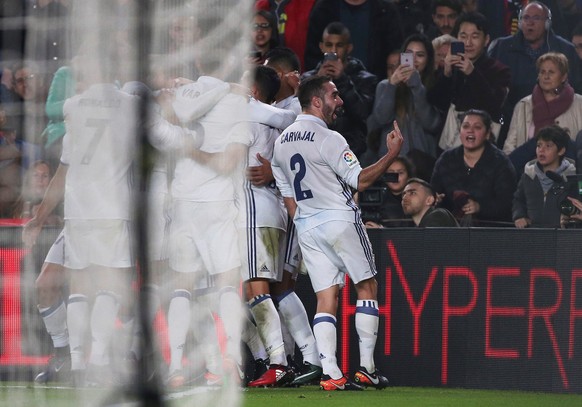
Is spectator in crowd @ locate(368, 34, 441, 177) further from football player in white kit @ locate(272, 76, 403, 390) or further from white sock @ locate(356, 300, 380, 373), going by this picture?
white sock @ locate(356, 300, 380, 373)

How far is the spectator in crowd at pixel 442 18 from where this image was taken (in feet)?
30.0

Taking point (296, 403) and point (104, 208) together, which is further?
point (296, 403)

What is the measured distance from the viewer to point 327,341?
23.3 feet

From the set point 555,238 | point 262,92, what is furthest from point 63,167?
point 555,238

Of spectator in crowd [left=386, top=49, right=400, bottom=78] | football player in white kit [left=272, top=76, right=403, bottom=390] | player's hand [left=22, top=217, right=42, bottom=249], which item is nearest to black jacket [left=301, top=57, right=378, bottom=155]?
spectator in crowd [left=386, top=49, right=400, bottom=78]

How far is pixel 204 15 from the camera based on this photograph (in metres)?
4.39

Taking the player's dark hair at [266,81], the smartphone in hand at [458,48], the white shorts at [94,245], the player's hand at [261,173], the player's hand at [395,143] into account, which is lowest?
the white shorts at [94,245]

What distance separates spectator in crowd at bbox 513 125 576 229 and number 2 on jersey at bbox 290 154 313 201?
1.86 meters

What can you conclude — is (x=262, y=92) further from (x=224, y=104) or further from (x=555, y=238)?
(x=224, y=104)

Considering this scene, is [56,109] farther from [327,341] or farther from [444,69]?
[444,69]

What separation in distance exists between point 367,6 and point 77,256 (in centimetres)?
528

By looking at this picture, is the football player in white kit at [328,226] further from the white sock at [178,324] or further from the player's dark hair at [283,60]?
the white sock at [178,324]

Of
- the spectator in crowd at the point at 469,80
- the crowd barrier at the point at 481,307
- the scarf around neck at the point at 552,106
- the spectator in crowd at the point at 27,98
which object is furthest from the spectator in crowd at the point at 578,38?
the spectator in crowd at the point at 27,98

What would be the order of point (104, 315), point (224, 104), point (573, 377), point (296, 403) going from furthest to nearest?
point (573, 377)
point (296, 403)
point (224, 104)
point (104, 315)
